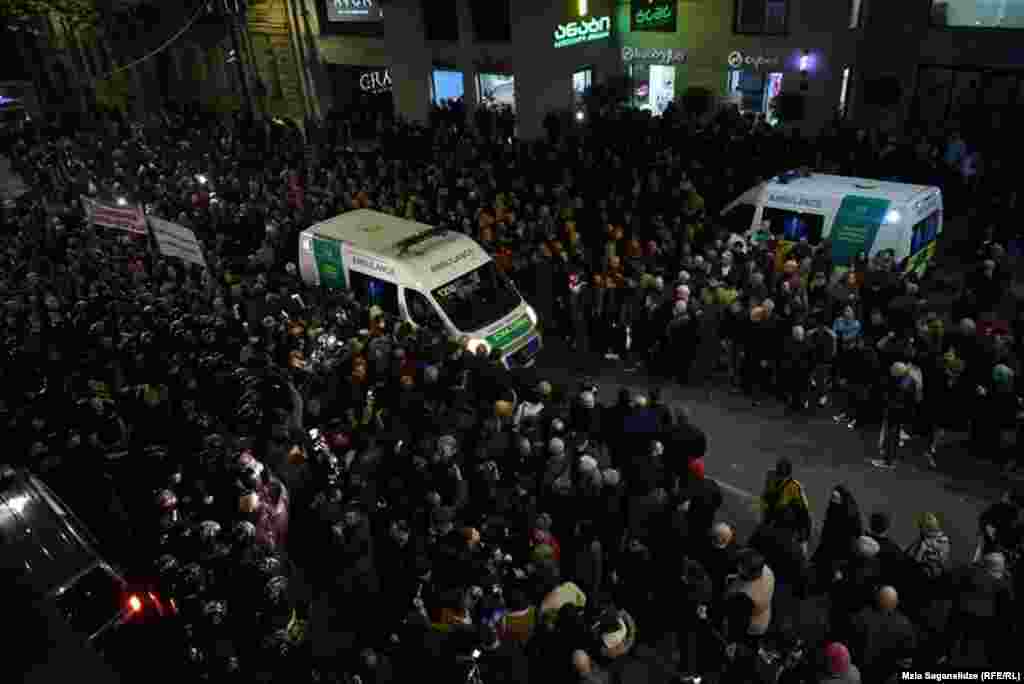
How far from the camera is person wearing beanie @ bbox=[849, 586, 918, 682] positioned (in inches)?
217

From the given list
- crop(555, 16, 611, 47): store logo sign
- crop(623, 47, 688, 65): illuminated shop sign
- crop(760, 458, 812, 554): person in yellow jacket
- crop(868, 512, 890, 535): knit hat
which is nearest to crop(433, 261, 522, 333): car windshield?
crop(760, 458, 812, 554): person in yellow jacket

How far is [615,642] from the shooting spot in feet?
19.0

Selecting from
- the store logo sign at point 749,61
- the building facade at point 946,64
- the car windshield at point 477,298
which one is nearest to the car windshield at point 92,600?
the car windshield at point 477,298

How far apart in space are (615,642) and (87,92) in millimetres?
35268

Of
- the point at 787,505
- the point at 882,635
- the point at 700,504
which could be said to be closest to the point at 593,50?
the point at 700,504

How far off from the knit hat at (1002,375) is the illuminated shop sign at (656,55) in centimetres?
1506

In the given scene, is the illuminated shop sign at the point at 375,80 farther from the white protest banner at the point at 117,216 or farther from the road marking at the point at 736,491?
the road marking at the point at 736,491

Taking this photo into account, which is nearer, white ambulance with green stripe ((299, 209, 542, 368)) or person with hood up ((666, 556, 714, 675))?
person with hood up ((666, 556, 714, 675))

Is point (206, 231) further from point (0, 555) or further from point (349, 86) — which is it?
point (349, 86)

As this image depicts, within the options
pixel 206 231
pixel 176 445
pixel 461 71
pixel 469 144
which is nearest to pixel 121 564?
pixel 176 445

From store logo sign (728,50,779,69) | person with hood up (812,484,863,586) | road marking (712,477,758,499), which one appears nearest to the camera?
person with hood up (812,484,863,586)

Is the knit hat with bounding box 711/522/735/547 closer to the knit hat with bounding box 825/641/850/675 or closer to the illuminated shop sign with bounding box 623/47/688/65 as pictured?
the knit hat with bounding box 825/641/850/675

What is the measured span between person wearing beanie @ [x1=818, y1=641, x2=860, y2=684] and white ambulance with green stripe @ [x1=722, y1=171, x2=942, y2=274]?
7.31 m

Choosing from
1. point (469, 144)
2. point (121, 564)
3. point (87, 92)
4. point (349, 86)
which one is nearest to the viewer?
point (121, 564)
